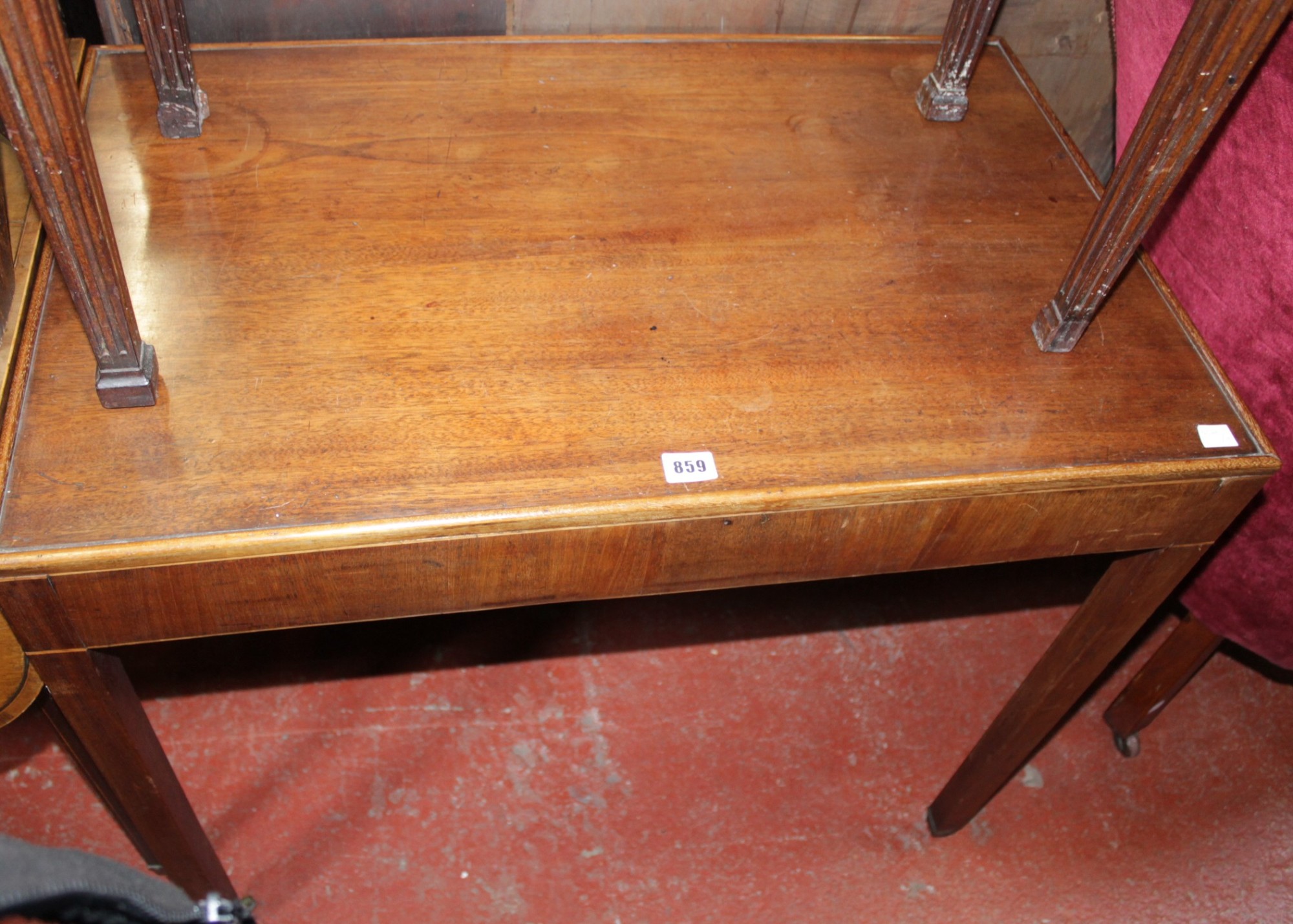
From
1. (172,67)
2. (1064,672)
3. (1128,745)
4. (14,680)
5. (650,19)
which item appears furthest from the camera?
(1128,745)

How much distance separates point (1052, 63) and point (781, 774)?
3.65 feet

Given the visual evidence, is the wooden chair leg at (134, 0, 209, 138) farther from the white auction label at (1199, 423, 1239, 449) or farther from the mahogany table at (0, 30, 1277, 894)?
the white auction label at (1199, 423, 1239, 449)

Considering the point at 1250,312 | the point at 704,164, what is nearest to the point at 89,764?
the point at 704,164

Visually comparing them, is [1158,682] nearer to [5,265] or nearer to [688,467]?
[688,467]

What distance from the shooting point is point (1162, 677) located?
1533mm

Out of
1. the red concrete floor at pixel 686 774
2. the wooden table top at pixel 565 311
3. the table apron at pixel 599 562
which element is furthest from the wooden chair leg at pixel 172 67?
the red concrete floor at pixel 686 774

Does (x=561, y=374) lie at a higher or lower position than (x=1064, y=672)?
higher

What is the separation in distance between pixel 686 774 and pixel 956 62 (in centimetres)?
95

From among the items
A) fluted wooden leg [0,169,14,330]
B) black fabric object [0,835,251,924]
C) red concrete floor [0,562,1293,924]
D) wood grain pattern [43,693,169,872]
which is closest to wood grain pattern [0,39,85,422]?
fluted wooden leg [0,169,14,330]

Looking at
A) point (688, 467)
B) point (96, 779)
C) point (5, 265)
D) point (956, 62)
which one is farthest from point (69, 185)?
point (956, 62)

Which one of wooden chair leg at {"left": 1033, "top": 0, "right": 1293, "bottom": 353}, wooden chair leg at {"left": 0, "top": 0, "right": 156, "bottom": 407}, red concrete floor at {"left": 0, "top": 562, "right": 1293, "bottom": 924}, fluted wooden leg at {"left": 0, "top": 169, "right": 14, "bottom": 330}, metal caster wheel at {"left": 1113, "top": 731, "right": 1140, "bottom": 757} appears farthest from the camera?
metal caster wheel at {"left": 1113, "top": 731, "right": 1140, "bottom": 757}

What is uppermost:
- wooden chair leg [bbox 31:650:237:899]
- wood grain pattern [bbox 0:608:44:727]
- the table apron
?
the table apron

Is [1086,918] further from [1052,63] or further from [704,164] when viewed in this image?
[1052,63]

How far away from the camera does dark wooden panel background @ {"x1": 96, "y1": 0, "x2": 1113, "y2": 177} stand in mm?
1368
